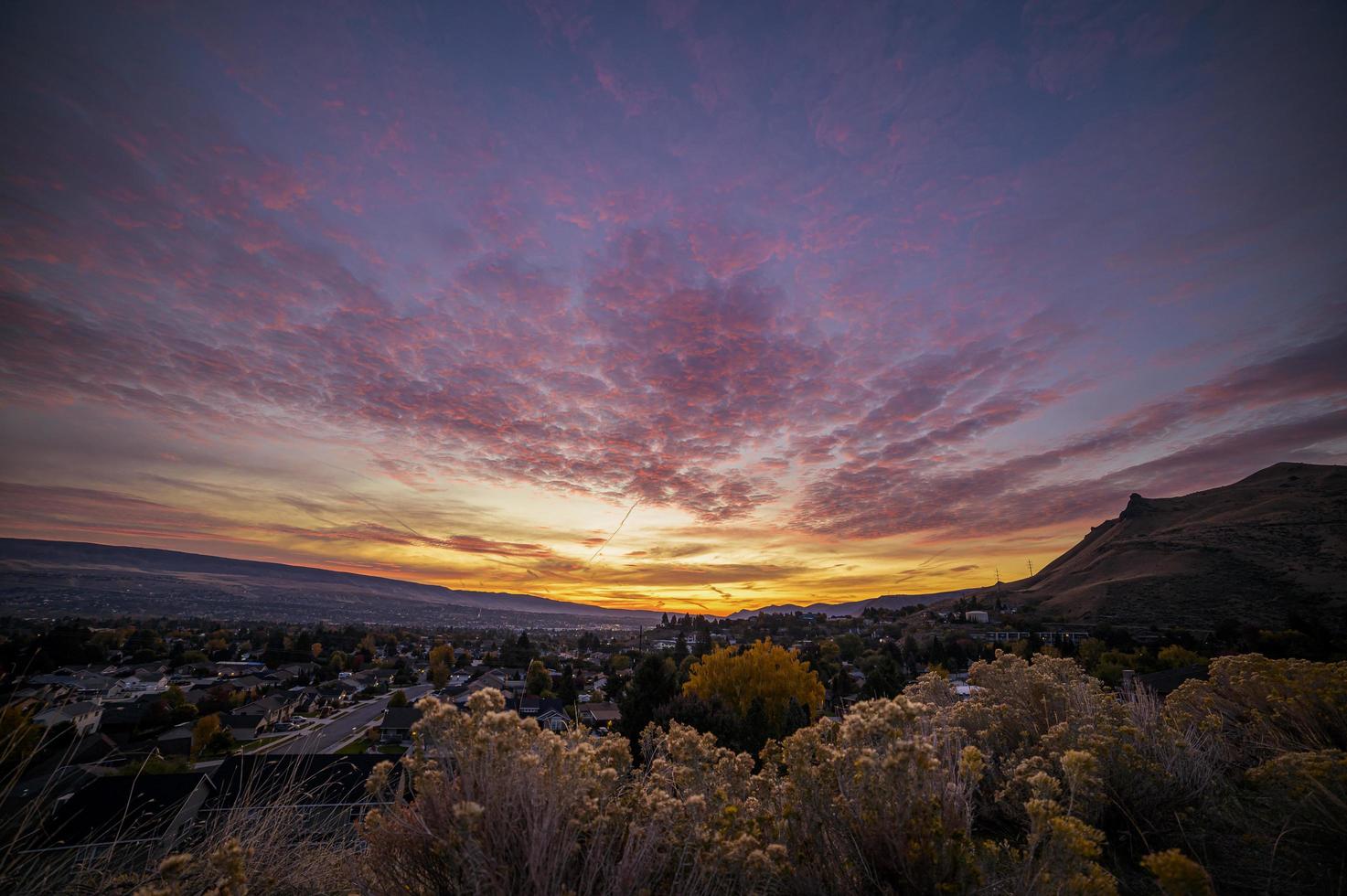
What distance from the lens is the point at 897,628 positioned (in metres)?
97.8

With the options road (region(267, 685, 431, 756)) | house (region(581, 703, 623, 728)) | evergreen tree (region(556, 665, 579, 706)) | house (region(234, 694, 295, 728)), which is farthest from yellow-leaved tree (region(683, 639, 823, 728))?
house (region(234, 694, 295, 728))

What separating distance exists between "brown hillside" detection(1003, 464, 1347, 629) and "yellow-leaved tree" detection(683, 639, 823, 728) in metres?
40.8

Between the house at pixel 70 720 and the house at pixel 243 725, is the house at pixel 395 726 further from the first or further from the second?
the house at pixel 70 720

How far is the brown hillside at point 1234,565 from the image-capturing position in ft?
164

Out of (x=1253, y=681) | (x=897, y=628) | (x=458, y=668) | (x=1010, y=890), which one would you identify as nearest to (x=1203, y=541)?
(x=897, y=628)

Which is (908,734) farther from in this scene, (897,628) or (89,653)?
(897,628)

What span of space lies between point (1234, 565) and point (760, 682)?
71637 mm

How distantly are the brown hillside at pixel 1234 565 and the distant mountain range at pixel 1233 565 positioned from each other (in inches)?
5.2

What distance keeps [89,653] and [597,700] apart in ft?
171

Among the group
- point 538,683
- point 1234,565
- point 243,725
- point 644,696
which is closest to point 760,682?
point 644,696

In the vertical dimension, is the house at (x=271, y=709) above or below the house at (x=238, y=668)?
above

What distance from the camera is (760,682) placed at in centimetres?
2502

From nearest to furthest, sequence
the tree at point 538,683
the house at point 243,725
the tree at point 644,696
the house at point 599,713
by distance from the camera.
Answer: the tree at point 644,696, the house at point 243,725, the house at point 599,713, the tree at point 538,683

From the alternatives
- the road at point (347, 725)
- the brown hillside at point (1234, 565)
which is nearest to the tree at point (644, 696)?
the road at point (347, 725)
